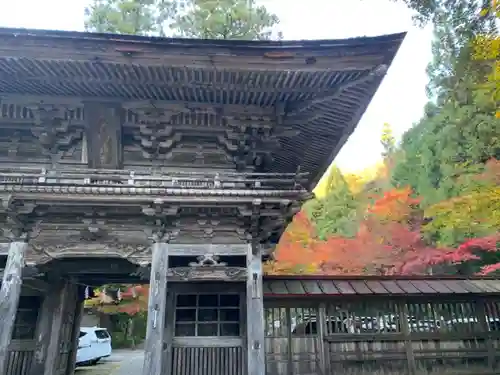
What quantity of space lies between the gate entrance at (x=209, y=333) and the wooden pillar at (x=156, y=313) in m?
0.78

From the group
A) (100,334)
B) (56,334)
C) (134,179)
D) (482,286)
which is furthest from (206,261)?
(100,334)

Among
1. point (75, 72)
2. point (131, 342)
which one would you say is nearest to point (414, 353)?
point (75, 72)

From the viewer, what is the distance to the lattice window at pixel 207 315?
7203 millimetres

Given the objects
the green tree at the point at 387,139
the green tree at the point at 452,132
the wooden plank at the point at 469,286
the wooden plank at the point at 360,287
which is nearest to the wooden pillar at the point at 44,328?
the wooden plank at the point at 360,287

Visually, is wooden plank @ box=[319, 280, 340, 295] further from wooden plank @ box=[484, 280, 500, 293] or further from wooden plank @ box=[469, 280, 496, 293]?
wooden plank @ box=[484, 280, 500, 293]

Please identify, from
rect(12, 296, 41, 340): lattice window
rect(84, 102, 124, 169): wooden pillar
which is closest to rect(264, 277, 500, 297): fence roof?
rect(84, 102, 124, 169): wooden pillar

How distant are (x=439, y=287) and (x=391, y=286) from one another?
117 cm

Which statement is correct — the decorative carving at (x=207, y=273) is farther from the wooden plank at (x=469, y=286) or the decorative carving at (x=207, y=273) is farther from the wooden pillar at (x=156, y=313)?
the wooden plank at (x=469, y=286)

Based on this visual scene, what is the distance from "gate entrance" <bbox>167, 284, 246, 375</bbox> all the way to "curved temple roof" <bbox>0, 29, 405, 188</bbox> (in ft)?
11.7

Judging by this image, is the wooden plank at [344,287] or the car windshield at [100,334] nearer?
the wooden plank at [344,287]

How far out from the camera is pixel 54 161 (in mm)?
7160

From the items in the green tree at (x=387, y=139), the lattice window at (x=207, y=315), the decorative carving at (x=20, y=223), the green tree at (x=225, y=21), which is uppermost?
the green tree at (x=387, y=139)

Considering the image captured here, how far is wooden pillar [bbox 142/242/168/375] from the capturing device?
5859 millimetres

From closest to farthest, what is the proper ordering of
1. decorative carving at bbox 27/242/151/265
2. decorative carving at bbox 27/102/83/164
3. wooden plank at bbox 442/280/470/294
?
decorative carving at bbox 27/242/151/265
decorative carving at bbox 27/102/83/164
wooden plank at bbox 442/280/470/294
